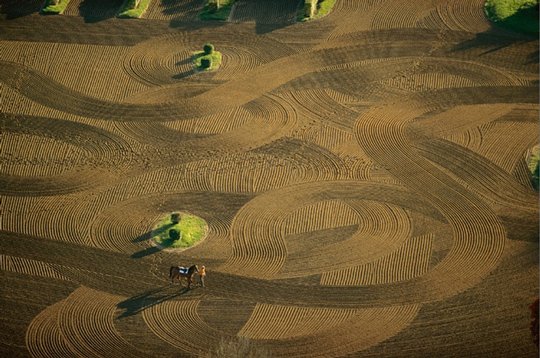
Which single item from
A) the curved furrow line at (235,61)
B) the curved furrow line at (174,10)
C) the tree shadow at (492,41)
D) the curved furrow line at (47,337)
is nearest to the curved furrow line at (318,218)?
the curved furrow line at (47,337)

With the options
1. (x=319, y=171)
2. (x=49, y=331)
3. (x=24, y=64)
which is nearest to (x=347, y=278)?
(x=319, y=171)

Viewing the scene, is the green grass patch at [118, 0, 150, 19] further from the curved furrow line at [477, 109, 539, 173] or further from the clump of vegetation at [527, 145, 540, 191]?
the clump of vegetation at [527, 145, 540, 191]

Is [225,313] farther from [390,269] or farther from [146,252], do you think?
[390,269]

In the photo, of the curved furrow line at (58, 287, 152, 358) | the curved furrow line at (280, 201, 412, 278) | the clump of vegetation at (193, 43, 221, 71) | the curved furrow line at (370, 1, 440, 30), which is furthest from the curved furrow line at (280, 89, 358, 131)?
the curved furrow line at (58, 287, 152, 358)

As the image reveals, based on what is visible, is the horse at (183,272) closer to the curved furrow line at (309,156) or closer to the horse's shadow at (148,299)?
the horse's shadow at (148,299)

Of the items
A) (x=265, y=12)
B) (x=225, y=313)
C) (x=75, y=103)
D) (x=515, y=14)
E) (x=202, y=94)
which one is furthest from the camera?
(x=265, y=12)

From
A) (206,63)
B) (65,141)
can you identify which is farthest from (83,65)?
(206,63)
